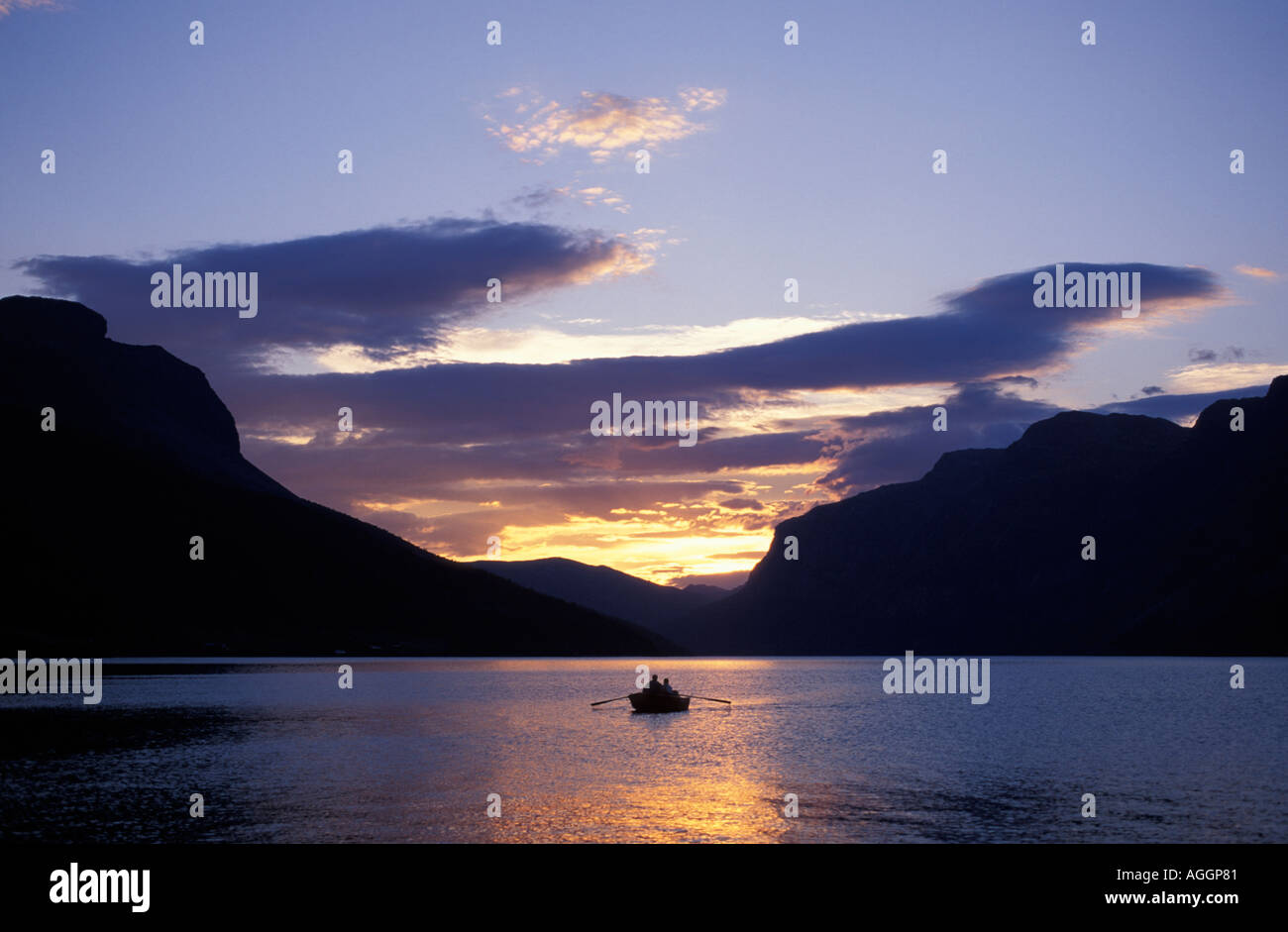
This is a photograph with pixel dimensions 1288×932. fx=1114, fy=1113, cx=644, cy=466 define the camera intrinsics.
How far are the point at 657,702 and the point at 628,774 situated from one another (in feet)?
Result: 198

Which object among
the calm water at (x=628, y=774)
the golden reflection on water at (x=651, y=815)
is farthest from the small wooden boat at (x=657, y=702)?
the golden reflection on water at (x=651, y=815)

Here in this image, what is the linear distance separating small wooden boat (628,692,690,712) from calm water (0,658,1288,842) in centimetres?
185

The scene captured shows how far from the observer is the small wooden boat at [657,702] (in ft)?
418

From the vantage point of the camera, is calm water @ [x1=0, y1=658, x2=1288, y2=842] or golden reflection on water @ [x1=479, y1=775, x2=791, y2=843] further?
calm water @ [x1=0, y1=658, x2=1288, y2=842]

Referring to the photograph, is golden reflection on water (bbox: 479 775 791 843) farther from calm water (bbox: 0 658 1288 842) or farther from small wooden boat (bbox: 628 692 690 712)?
small wooden boat (bbox: 628 692 690 712)

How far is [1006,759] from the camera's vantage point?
78.2 meters

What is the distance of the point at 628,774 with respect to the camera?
6794 centimetres

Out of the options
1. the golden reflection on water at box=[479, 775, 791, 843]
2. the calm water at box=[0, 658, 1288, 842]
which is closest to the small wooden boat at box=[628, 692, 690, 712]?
the calm water at box=[0, 658, 1288, 842]

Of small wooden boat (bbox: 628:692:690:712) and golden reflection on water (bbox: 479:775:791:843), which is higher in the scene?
golden reflection on water (bbox: 479:775:791:843)

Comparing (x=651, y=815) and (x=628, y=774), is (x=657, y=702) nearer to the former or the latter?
(x=628, y=774)

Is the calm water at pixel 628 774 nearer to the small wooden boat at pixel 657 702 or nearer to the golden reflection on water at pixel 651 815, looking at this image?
the golden reflection on water at pixel 651 815

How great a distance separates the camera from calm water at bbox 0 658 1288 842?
4669 cm
